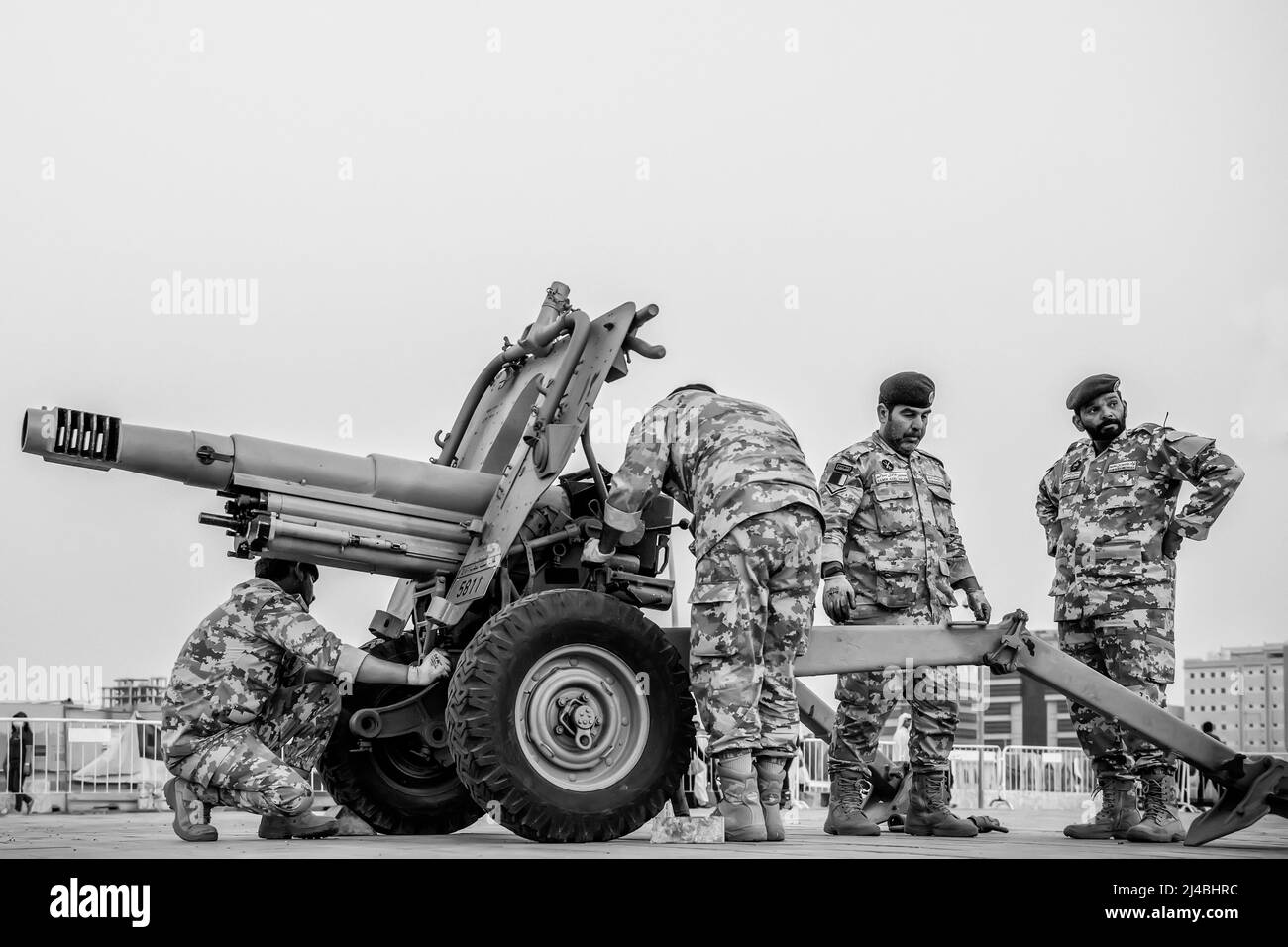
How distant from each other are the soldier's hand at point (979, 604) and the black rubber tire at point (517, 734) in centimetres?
201

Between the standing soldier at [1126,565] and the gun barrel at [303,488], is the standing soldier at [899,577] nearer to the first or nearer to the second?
the standing soldier at [1126,565]

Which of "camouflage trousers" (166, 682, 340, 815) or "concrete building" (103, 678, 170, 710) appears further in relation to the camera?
"concrete building" (103, 678, 170, 710)

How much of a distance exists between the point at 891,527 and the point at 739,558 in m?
1.79

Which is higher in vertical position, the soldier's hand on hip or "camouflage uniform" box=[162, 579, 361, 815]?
the soldier's hand on hip

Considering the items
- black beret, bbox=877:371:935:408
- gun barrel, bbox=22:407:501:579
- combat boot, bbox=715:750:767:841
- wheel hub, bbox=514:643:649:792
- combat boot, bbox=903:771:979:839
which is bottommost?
combat boot, bbox=903:771:979:839

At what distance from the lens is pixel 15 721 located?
45.1 feet

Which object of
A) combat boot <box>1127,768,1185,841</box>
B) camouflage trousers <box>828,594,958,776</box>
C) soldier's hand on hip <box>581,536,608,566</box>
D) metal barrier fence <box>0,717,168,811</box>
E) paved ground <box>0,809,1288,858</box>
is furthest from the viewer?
metal barrier fence <box>0,717,168,811</box>

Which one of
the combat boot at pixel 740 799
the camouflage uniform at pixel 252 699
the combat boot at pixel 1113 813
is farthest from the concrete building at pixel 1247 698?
the camouflage uniform at pixel 252 699

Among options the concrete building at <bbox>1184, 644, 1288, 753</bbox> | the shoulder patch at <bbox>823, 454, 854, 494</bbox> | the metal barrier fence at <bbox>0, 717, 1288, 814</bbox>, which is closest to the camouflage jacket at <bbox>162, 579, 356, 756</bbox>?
the shoulder patch at <bbox>823, 454, 854, 494</bbox>

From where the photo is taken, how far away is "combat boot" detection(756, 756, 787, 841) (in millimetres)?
5988

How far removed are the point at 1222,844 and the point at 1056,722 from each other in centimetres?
1919

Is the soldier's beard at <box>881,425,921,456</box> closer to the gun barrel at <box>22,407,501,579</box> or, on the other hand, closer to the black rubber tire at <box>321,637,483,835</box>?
the gun barrel at <box>22,407,501,579</box>
